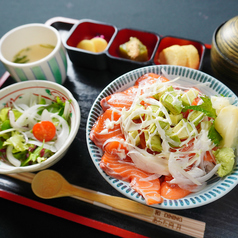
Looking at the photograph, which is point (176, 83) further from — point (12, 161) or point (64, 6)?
point (64, 6)

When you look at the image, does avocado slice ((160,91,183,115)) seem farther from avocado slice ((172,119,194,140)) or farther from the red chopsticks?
the red chopsticks

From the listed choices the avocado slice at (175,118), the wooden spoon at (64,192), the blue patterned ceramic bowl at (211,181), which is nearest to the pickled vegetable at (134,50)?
the blue patterned ceramic bowl at (211,181)

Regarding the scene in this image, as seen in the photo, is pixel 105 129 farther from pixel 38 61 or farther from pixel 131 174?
pixel 38 61

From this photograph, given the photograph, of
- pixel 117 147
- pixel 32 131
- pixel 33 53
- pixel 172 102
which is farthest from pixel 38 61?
pixel 172 102

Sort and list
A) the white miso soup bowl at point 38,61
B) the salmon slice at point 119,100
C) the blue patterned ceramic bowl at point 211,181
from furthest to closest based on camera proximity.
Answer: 1. the white miso soup bowl at point 38,61
2. the salmon slice at point 119,100
3. the blue patterned ceramic bowl at point 211,181

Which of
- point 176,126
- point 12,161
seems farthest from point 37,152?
point 176,126

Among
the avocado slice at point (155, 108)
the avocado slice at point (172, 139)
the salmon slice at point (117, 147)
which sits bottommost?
the salmon slice at point (117, 147)

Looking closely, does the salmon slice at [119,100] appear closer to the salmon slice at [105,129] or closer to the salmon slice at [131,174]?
the salmon slice at [105,129]
